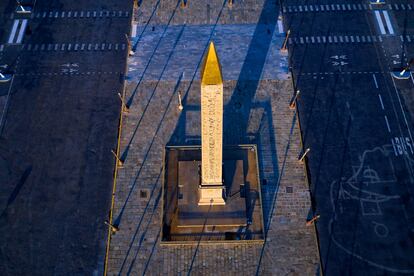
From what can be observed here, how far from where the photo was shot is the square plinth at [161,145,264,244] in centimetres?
4059

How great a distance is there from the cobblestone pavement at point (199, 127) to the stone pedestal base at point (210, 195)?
4.94 meters

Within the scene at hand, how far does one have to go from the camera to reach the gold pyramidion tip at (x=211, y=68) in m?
26.0

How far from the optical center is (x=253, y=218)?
41656 millimetres

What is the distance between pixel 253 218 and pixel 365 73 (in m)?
27.9

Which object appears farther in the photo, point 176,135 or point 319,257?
point 176,135

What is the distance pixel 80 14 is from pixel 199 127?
1140 inches

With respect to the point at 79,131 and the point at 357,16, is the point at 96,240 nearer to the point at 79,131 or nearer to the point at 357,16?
the point at 79,131

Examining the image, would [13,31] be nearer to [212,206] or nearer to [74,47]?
[74,47]

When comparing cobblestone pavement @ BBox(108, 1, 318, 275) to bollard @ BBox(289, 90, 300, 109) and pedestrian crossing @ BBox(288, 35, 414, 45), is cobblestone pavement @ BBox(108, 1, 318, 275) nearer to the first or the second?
bollard @ BBox(289, 90, 300, 109)

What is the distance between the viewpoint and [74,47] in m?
54.9

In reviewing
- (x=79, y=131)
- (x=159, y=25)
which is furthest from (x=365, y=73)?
(x=79, y=131)

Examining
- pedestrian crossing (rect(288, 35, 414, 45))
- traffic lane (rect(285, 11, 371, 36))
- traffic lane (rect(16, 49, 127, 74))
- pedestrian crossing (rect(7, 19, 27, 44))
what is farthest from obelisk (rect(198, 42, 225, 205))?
pedestrian crossing (rect(7, 19, 27, 44))

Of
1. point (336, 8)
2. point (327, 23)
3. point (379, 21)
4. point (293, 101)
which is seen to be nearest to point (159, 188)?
point (293, 101)

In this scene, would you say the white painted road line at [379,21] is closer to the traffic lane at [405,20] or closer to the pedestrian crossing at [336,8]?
the pedestrian crossing at [336,8]
